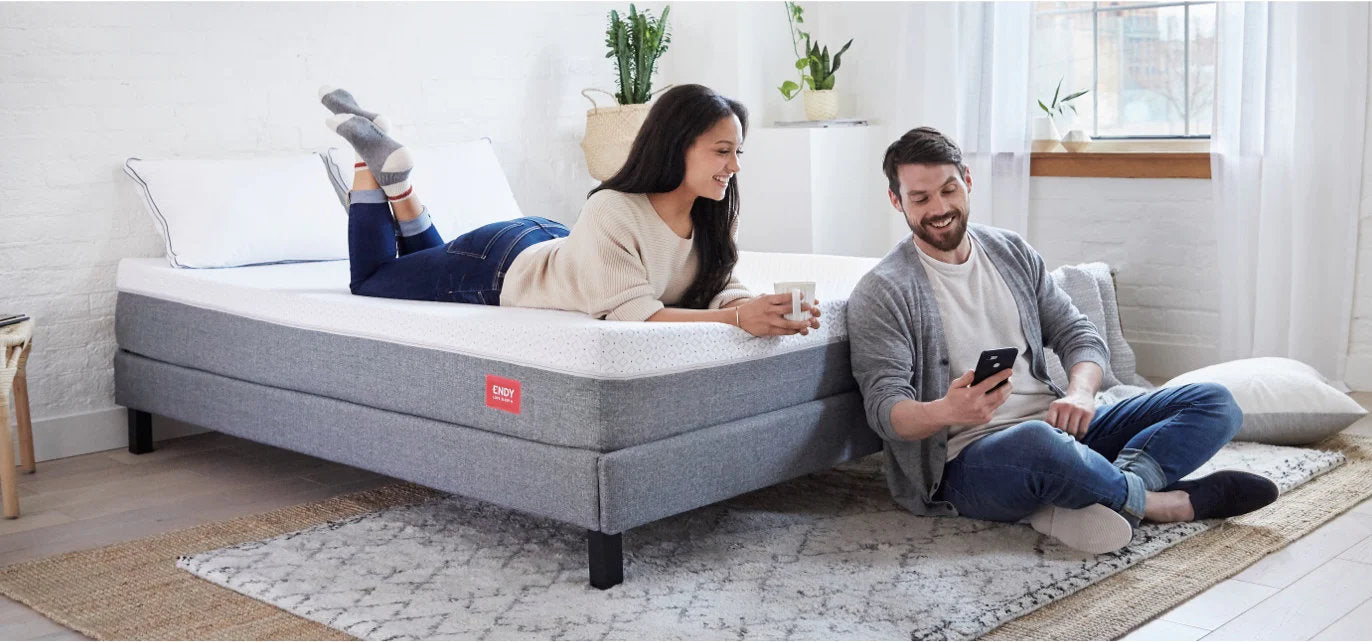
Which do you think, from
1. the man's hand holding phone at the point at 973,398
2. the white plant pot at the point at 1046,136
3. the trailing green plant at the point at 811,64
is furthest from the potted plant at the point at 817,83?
the man's hand holding phone at the point at 973,398

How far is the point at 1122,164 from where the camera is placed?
450cm

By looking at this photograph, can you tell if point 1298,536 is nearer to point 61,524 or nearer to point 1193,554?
point 1193,554

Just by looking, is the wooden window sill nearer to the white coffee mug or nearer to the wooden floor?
the wooden floor

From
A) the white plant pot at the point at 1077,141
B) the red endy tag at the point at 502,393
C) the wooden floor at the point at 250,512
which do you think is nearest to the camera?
the wooden floor at the point at 250,512

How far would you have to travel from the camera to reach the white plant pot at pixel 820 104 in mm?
5047

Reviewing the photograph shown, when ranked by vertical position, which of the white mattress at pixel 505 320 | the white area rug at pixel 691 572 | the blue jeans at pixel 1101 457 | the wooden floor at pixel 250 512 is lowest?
the wooden floor at pixel 250 512

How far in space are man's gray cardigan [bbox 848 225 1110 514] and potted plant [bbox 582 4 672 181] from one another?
2134 mm

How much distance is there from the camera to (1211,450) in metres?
2.65

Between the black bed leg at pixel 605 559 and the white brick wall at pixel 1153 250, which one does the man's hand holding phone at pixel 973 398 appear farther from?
the white brick wall at pixel 1153 250

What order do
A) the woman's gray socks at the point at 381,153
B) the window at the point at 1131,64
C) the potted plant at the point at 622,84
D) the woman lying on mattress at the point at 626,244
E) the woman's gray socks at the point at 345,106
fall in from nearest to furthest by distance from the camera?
1. the woman lying on mattress at the point at 626,244
2. the woman's gray socks at the point at 381,153
3. the woman's gray socks at the point at 345,106
4. the window at the point at 1131,64
5. the potted plant at the point at 622,84

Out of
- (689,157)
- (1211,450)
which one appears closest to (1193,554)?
(1211,450)

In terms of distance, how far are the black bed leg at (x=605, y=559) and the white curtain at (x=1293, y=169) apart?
8.35ft

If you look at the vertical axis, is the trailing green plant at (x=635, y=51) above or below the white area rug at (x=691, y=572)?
above

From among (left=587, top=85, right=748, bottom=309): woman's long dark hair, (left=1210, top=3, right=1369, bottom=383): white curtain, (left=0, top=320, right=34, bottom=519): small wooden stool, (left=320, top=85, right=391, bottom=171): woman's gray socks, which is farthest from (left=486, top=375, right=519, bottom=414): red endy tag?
(left=1210, top=3, right=1369, bottom=383): white curtain
